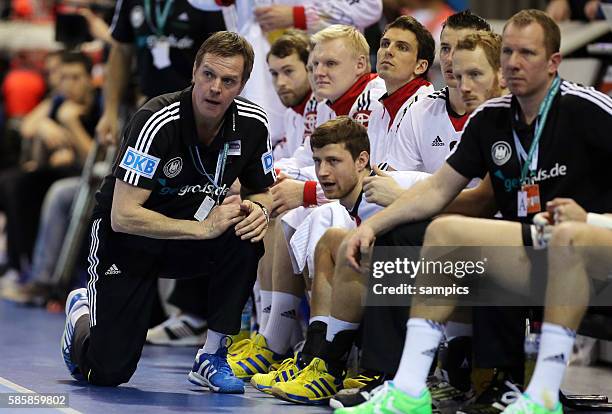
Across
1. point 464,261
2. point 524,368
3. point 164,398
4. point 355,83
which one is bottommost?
point 164,398

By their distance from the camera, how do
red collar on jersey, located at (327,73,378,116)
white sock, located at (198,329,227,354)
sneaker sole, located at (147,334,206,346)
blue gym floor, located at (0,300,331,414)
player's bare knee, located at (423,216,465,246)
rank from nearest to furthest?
1. player's bare knee, located at (423,216,465,246)
2. blue gym floor, located at (0,300,331,414)
3. white sock, located at (198,329,227,354)
4. red collar on jersey, located at (327,73,378,116)
5. sneaker sole, located at (147,334,206,346)

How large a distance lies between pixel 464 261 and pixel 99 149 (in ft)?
15.5

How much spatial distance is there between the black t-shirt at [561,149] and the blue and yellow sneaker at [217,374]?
1.38 meters

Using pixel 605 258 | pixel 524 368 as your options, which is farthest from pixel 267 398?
pixel 605 258

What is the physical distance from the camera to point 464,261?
390cm

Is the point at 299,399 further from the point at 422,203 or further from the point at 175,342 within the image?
the point at 175,342

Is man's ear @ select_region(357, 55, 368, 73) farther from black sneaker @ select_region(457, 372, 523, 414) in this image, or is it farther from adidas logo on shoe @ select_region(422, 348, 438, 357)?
adidas logo on shoe @ select_region(422, 348, 438, 357)

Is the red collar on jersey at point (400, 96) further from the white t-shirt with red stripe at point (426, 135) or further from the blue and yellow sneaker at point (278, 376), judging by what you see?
the blue and yellow sneaker at point (278, 376)

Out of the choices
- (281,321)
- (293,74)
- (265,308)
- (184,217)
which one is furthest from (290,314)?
(293,74)

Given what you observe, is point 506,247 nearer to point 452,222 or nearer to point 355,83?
point 452,222

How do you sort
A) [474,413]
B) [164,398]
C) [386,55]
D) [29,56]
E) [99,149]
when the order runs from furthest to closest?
1. [29,56]
2. [99,149]
3. [386,55]
4. [164,398]
5. [474,413]

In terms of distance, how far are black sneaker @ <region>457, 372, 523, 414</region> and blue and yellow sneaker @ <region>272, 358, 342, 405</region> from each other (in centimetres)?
63

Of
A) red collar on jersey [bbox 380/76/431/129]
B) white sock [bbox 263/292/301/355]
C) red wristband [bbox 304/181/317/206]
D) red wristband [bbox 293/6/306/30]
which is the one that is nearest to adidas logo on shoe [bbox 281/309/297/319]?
white sock [bbox 263/292/301/355]

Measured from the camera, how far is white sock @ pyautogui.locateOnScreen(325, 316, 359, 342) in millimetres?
4492
